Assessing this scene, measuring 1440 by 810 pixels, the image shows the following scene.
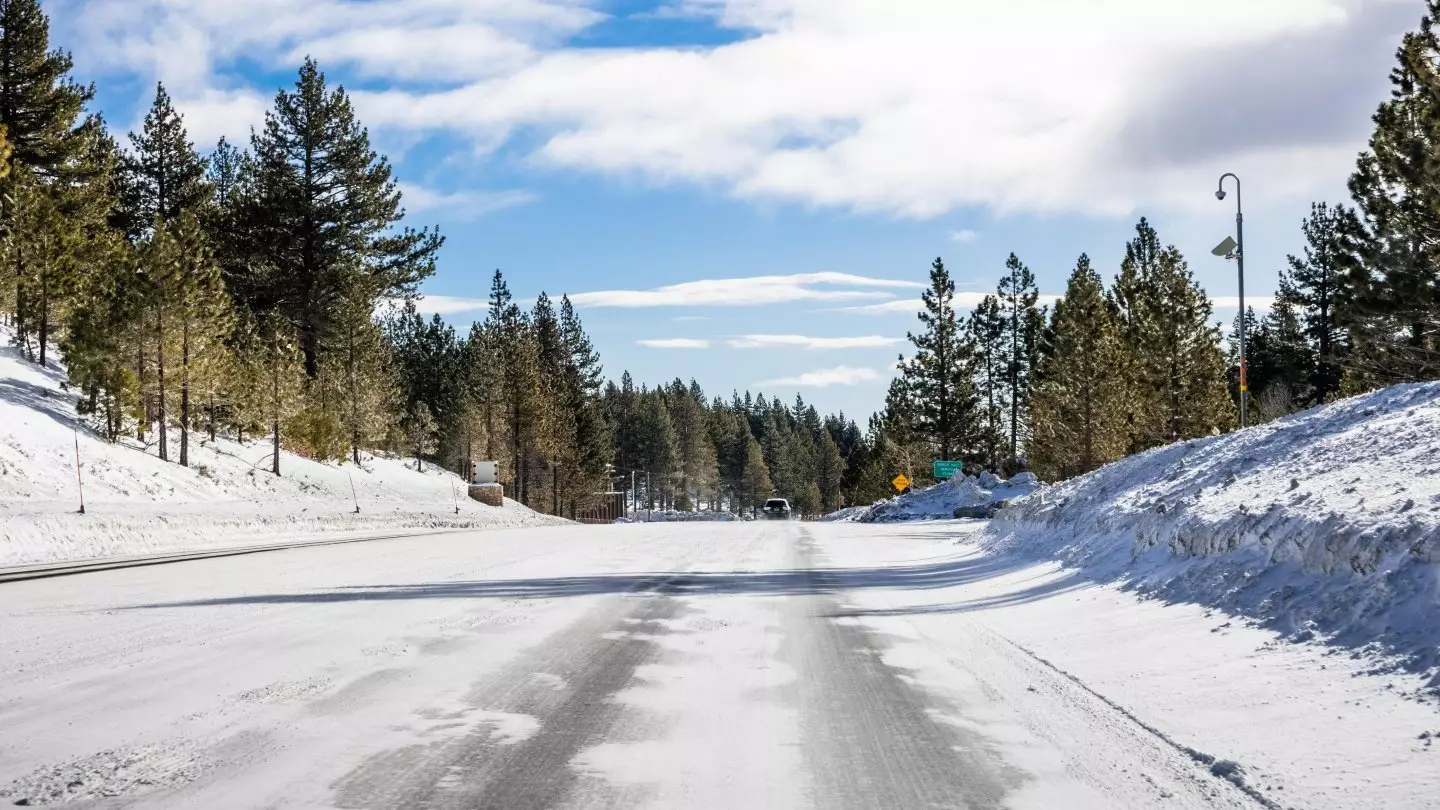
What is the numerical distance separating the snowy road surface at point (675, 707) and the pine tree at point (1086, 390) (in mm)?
42023

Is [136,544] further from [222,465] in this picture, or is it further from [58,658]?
[222,465]

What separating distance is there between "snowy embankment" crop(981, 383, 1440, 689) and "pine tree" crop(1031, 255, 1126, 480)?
117 feet

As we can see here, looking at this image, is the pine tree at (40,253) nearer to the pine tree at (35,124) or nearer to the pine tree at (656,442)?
the pine tree at (35,124)

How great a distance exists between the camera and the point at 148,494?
32719mm

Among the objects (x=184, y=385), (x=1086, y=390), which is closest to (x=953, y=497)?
(x=1086, y=390)

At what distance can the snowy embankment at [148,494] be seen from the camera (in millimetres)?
20109

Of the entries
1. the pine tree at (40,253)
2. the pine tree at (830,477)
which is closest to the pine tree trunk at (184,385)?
the pine tree at (40,253)

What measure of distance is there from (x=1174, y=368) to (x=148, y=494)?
142 ft

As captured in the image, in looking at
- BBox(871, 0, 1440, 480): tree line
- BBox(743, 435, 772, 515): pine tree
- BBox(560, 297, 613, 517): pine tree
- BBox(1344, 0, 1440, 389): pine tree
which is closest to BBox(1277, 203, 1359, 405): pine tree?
BBox(871, 0, 1440, 480): tree line

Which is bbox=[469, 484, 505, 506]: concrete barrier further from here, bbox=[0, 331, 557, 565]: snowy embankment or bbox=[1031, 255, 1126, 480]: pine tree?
bbox=[1031, 255, 1126, 480]: pine tree

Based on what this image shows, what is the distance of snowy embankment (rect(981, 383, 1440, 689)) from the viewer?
6.45m

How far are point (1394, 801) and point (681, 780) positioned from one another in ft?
9.53

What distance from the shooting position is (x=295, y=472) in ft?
154

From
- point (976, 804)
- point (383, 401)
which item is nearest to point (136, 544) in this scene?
point (976, 804)
